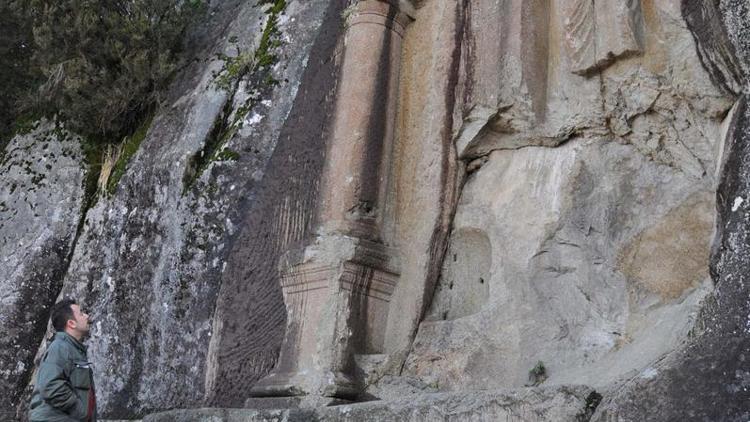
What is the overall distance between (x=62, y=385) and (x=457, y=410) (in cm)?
221

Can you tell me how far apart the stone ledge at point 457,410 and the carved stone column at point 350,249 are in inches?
21.0

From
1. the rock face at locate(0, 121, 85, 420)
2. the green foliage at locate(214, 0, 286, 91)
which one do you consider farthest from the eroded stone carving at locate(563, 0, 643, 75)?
the rock face at locate(0, 121, 85, 420)

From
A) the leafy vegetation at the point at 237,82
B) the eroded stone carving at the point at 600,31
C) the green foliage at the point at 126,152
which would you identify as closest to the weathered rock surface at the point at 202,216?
the leafy vegetation at the point at 237,82

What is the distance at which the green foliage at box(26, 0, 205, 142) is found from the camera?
10.7 meters

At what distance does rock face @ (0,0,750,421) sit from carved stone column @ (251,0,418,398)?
0.05 ft

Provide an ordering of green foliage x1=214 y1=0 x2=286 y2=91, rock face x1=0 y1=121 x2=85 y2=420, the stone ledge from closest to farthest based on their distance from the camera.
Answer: the stone ledge
rock face x1=0 y1=121 x2=85 y2=420
green foliage x1=214 y1=0 x2=286 y2=91

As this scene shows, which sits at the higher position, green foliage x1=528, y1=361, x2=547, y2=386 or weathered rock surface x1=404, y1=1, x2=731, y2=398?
weathered rock surface x1=404, y1=1, x2=731, y2=398

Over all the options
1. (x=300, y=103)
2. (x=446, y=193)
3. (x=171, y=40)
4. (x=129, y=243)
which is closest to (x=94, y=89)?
(x=171, y=40)

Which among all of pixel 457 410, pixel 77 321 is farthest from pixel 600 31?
pixel 77 321

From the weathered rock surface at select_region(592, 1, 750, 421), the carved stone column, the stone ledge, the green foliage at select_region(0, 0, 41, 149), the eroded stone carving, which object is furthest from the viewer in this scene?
the green foliage at select_region(0, 0, 41, 149)

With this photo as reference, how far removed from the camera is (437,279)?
6785 millimetres

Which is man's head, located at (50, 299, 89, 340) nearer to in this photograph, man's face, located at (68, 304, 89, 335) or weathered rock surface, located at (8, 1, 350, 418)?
man's face, located at (68, 304, 89, 335)

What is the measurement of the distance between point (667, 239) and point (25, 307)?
679cm

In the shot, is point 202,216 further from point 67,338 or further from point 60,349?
point 60,349
